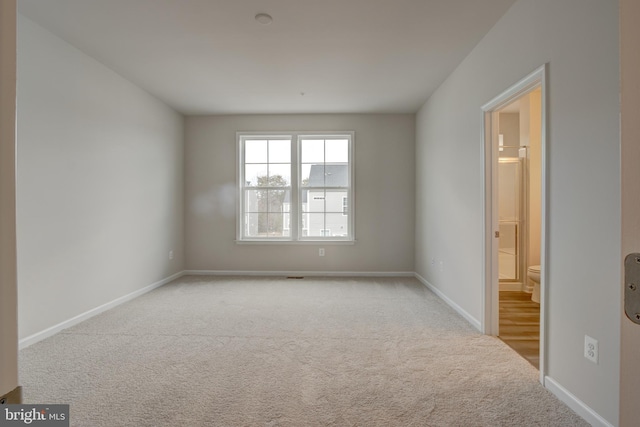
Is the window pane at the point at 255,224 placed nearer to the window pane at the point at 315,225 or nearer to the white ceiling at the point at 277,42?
the window pane at the point at 315,225

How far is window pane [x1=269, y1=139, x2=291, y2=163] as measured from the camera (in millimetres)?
5574

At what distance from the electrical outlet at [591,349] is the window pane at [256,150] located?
4.75 metres

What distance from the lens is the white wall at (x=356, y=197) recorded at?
5434 millimetres

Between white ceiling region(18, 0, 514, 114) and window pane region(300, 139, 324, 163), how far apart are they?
1035 millimetres

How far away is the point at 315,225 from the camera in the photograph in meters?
5.59

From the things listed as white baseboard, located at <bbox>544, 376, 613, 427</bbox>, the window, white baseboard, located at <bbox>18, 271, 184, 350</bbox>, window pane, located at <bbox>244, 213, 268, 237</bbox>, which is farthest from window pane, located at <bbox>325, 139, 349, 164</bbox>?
white baseboard, located at <bbox>544, 376, 613, 427</bbox>

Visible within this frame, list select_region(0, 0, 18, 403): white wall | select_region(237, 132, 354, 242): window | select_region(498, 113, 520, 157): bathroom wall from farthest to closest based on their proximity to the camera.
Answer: select_region(237, 132, 354, 242): window < select_region(498, 113, 520, 157): bathroom wall < select_region(0, 0, 18, 403): white wall

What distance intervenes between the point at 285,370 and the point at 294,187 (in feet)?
11.7

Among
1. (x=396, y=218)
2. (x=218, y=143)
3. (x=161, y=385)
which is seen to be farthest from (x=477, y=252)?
(x=218, y=143)

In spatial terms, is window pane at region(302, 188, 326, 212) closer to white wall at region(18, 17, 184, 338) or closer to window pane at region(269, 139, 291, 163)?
window pane at region(269, 139, 291, 163)

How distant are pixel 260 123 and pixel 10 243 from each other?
5349mm

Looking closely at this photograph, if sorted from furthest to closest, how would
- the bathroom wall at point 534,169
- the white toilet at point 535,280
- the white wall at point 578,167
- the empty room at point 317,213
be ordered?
the bathroom wall at point 534,169
the white toilet at point 535,280
the empty room at point 317,213
the white wall at point 578,167

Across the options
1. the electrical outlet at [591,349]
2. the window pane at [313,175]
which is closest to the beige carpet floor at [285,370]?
the electrical outlet at [591,349]

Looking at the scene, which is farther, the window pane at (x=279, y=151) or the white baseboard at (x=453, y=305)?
→ the window pane at (x=279, y=151)
